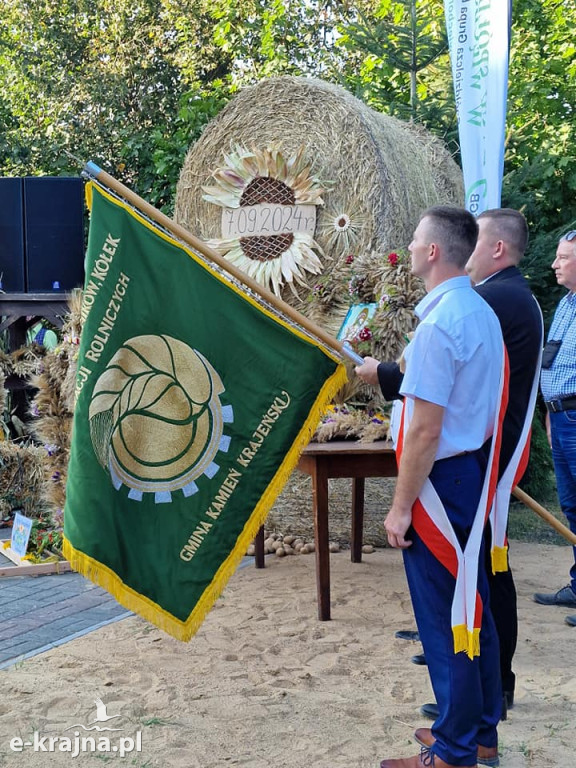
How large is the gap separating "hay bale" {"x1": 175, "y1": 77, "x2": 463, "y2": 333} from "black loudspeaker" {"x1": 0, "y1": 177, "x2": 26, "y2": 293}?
159 centimetres

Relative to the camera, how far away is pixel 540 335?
345cm

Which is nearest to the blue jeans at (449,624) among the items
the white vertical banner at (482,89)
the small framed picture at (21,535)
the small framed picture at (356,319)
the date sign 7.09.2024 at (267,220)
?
the small framed picture at (356,319)

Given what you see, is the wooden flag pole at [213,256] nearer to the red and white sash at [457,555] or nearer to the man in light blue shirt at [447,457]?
the man in light blue shirt at [447,457]

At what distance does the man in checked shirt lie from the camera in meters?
4.77

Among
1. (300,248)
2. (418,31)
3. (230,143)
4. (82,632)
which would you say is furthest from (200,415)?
(418,31)

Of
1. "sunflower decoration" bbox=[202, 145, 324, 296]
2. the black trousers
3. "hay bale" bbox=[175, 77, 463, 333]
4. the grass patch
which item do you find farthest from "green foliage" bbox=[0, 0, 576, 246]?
the black trousers

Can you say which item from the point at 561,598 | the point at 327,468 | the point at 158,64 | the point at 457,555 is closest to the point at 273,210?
the point at 327,468

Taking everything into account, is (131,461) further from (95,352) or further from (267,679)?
(267,679)

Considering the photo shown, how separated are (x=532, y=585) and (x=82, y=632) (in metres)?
2.65

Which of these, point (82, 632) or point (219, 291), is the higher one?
point (219, 291)

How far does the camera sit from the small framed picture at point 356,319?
5676mm

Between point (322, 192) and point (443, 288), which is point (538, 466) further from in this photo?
point (443, 288)

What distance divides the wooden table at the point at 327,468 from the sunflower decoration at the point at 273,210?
7.82 feet

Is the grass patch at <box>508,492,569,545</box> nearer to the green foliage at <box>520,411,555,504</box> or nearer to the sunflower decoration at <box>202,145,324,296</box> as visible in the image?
the green foliage at <box>520,411,555,504</box>
